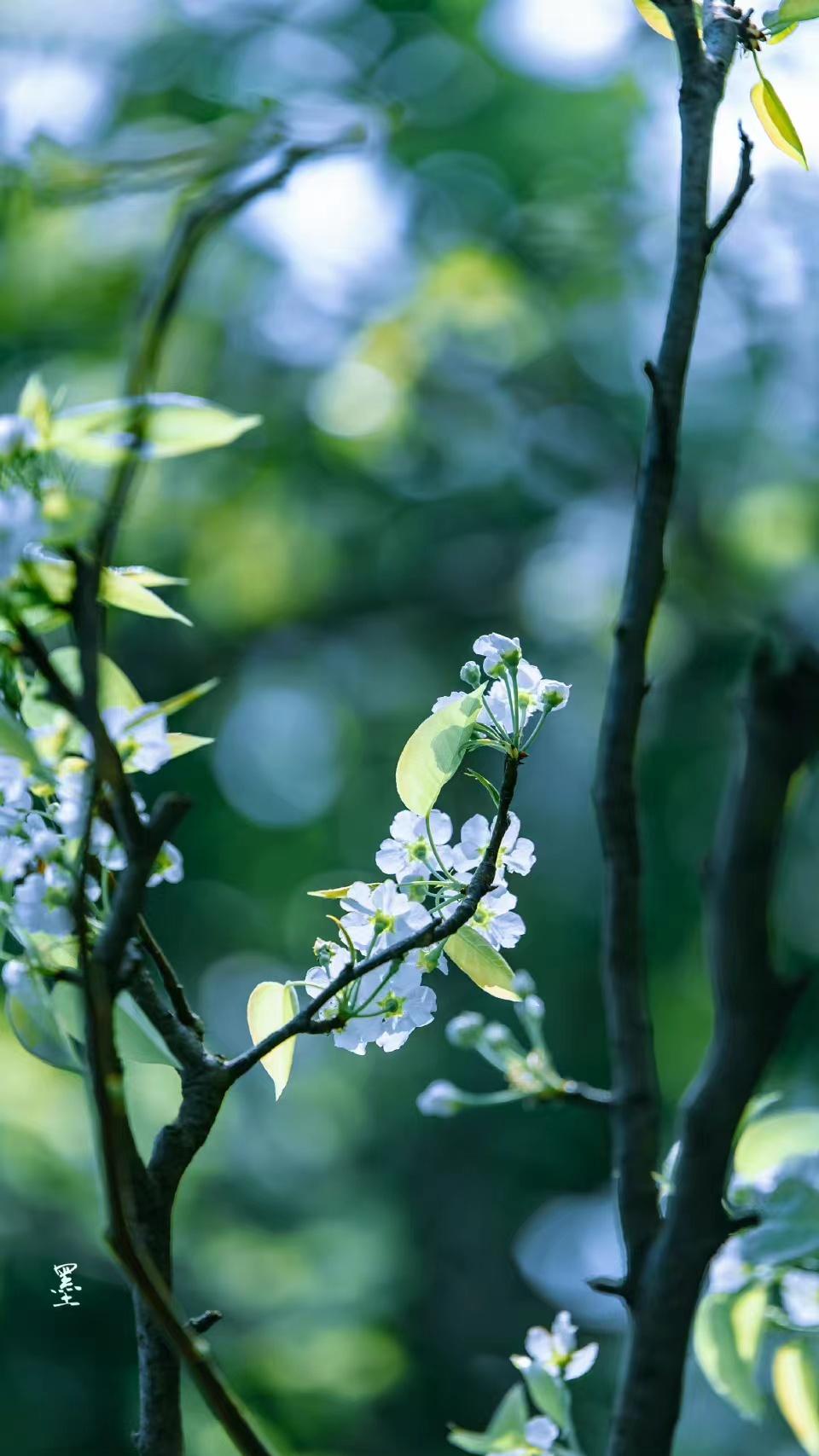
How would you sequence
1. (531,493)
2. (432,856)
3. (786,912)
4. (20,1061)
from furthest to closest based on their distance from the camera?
(531,493)
(786,912)
(20,1061)
(432,856)

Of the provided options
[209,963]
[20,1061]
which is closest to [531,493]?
[209,963]

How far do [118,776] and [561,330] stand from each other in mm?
3480

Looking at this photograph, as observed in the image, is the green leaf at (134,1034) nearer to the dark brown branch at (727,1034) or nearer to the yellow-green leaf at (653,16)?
the dark brown branch at (727,1034)

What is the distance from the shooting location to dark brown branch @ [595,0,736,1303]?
0.35 metres

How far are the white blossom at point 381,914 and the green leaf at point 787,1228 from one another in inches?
7.5

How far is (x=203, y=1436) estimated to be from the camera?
1.93 meters

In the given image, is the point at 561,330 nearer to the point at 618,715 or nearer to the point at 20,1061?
the point at 20,1061

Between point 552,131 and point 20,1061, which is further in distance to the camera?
point 552,131

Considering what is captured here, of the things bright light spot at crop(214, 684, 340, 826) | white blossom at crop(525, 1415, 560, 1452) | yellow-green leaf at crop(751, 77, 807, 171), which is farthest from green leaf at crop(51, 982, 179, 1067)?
bright light spot at crop(214, 684, 340, 826)

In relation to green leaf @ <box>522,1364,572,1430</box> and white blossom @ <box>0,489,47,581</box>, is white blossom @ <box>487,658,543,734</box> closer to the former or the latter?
white blossom @ <box>0,489,47,581</box>

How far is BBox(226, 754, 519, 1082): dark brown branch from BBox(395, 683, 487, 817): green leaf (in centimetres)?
4

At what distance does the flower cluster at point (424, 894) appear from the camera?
33 cm

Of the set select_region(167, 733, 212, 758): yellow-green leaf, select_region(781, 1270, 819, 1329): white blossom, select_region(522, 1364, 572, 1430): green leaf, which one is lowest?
select_region(522, 1364, 572, 1430): green leaf

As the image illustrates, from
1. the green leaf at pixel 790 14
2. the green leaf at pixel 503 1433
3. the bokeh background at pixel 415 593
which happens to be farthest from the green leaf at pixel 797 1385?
the bokeh background at pixel 415 593
